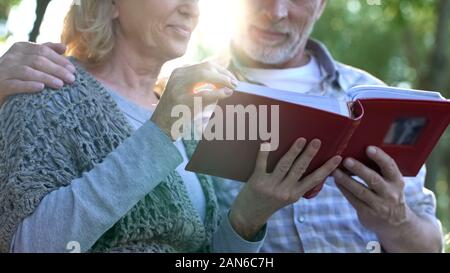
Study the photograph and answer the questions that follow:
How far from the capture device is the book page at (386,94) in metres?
2.19

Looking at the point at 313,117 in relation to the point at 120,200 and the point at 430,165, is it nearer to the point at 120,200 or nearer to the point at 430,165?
the point at 120,200

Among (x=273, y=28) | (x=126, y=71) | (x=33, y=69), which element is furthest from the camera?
(x=273, y=28)

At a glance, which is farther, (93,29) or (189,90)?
(93,29)

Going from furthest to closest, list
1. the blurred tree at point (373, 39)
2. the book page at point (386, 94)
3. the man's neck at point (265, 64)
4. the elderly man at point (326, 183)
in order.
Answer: the blurred tree at point (373, 39)
the man's neck at point (265, 64)
the elderly man at point (326, 183)
the book page at point (386, 94)

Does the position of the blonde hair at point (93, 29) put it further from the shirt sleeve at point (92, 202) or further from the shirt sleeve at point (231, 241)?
the shirt sleeve at point (231, 241)

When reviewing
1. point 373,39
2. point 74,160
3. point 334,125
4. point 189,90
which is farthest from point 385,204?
point 373,39

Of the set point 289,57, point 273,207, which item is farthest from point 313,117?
point 289,57

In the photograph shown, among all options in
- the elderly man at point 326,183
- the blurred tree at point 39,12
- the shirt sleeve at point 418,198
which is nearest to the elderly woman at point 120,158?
the elderly man at point 326,183

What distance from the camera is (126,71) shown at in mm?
2529

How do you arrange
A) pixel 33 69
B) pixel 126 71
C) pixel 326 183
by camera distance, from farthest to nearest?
1. pixel 326 183
2. pixel 126 71
3. pixel 33 69

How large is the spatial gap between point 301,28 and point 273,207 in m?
1.32

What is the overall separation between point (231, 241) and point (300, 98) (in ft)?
2.14

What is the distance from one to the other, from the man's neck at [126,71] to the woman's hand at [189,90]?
47 centimetres

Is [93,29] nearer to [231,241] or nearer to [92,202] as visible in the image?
[92,202]
